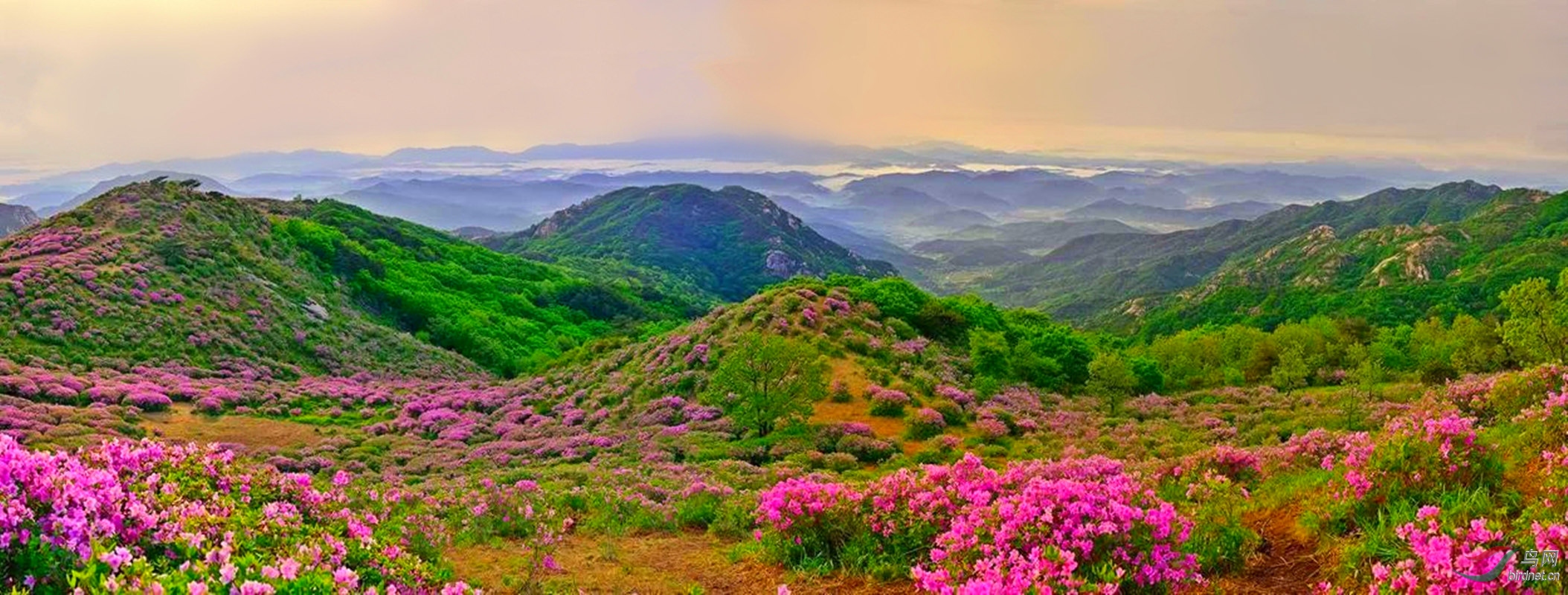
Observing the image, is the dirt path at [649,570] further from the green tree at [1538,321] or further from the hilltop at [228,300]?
the green tree at [1538,321]

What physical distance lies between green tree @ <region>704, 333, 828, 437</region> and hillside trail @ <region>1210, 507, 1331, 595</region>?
17036mm

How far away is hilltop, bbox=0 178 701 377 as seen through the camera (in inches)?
1375

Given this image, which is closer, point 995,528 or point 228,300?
point 995,528

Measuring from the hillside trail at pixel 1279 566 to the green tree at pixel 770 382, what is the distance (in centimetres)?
1704

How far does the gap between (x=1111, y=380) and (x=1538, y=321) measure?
15.9 metres

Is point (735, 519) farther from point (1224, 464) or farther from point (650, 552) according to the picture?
point (1224, 464)

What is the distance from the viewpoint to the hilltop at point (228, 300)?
A: 115 feet

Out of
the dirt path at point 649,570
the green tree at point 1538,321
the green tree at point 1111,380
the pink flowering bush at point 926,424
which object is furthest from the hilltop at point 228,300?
the green tree at point 1538,321

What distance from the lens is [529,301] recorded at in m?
88.7

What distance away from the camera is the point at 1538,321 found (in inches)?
1147

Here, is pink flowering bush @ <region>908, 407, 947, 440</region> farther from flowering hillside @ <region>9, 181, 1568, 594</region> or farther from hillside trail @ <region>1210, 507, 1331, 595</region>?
hillside trail @ <region>1210, 507, 1331, 595</region>

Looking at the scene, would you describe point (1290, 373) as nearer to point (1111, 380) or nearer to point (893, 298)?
point (1111, 380)

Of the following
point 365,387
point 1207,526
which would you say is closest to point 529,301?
point 365,387

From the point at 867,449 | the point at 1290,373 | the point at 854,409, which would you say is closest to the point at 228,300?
the point at 854,409
